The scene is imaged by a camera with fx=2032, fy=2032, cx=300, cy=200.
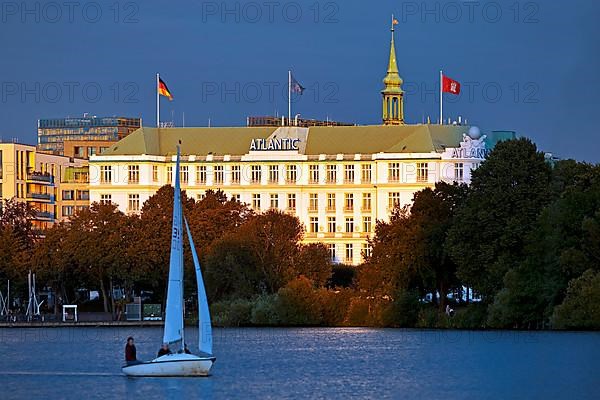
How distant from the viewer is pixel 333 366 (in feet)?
384

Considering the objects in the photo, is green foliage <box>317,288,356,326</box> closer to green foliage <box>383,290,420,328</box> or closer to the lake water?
the lake water

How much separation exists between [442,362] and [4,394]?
30.0 metres

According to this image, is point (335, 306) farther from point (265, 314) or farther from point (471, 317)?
point (471, 317)

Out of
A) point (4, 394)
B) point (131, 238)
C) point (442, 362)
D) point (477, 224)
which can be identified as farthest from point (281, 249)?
point (4, 394)

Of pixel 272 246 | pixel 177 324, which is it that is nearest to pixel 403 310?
pixel 272 246

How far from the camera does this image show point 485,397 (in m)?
96.9

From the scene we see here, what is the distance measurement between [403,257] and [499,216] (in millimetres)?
9393

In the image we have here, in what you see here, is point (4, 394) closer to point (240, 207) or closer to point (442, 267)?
point (442, 267)

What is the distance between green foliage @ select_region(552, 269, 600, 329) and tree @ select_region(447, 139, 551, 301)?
8773 millimetres

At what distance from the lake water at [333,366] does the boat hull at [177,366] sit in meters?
0.70

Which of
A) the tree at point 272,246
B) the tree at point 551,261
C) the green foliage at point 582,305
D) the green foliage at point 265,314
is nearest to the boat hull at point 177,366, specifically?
the green foliage at point 582,305

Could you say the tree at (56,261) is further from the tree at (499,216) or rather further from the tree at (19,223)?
A: the tree at (499,216)

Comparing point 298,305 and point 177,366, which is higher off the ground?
point 298,305

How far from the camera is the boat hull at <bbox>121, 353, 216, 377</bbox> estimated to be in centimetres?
9844
